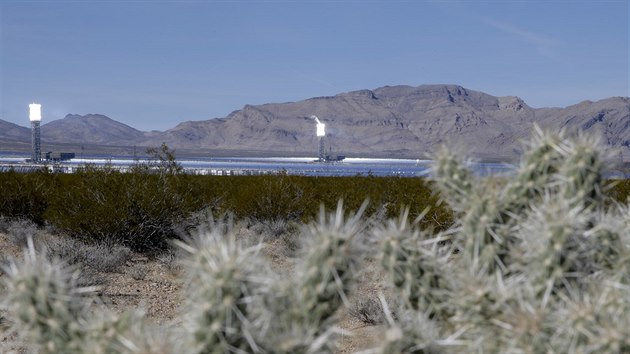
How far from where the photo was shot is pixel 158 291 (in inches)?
430

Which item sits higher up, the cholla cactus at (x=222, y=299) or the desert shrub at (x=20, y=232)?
the cholla cactus at (x=222, y=299)

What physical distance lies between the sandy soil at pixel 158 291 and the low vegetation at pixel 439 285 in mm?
4837

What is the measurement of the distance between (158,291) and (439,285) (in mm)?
8574

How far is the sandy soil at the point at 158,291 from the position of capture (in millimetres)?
8439

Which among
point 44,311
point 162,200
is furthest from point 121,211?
point 44,311

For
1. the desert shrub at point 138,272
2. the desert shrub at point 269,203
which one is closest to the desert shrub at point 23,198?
the desert shrub at point 269,203

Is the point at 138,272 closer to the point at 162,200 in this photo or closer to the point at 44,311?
the point at 162,200

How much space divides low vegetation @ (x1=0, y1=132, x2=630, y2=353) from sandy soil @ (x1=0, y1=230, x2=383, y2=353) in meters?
4.84

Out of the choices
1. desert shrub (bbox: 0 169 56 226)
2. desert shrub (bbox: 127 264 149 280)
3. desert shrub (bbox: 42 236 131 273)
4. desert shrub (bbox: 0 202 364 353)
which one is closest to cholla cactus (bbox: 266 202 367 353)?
desert shrub (bbox: 0 202 364 353)

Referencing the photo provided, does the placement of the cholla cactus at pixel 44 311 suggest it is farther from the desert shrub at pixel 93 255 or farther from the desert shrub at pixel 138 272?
the desert shrub at pixel 138 272

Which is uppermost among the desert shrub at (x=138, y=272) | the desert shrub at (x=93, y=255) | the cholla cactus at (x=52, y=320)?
the cholla cactus at (x=52, y=320)

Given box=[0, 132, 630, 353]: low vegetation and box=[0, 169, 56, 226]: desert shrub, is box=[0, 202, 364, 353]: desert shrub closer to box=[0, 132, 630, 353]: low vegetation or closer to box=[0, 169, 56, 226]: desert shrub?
box=[0, 132, 630, 353]: low vegetation

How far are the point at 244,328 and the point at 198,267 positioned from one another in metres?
0.24

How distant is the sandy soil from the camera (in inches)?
332
